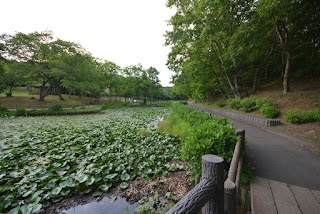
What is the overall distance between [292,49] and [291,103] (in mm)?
10329

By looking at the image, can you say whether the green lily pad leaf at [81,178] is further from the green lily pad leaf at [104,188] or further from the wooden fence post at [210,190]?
the wooden fence post at [210,190]

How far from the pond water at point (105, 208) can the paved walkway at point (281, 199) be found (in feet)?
7.67

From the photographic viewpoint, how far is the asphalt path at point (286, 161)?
288 centimetres

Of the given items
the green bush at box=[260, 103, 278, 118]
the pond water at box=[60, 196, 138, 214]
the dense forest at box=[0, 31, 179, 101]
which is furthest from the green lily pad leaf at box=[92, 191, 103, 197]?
the dense forest at box=[0, 31, 179, 101]

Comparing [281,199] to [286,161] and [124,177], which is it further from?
[124,177]

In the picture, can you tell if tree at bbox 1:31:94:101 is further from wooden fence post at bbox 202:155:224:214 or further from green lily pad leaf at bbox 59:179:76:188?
wooden fence post at bbox 202:155:224:214

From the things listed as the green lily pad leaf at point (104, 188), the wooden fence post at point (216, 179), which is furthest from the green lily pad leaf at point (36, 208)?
the wooden fence post at point (216, 179)

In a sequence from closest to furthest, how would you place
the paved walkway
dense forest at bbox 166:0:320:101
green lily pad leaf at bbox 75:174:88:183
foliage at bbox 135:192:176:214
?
1. the paved walkway
2. foliage at bbox 135:192:176:214
3. green lily pad leaf at bbox 75:174:88:183
4. dense forest at bbox 166:0:320:101

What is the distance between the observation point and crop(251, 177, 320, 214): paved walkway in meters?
2.01

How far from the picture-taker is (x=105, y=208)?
2.70 m

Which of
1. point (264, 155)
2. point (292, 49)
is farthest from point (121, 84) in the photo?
point (264, 155)

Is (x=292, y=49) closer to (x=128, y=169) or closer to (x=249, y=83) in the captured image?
(x=249, y=83)

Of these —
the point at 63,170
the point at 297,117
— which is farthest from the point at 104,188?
the point at 297,117

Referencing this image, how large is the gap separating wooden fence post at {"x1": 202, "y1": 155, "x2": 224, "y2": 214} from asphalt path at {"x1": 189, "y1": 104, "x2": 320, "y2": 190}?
233 cm
